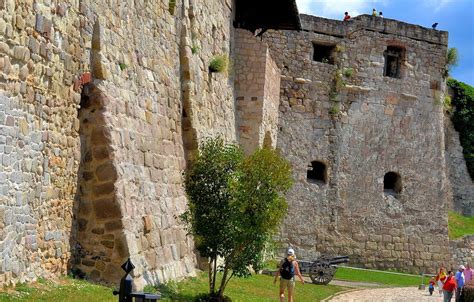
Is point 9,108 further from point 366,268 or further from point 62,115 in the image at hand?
point 366,268

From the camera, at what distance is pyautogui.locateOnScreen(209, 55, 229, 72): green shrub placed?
650 inches

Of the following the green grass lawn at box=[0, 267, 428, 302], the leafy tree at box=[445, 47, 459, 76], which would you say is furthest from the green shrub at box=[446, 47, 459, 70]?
the green grass lawn at box=[0, 267, 428, 302]

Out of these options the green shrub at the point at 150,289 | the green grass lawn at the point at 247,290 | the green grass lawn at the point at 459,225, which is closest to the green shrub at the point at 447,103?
the green grass lawn at the point at 459,225

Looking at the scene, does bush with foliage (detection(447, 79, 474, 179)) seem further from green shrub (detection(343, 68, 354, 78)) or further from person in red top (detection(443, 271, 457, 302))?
person in red top (detection(443, 271, 457, 302))

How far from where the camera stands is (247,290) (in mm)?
13352

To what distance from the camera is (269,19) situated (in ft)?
68.5

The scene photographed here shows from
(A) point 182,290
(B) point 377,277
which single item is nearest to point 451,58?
(B) point 377,277

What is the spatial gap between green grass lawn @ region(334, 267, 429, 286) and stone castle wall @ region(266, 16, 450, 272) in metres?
0.92

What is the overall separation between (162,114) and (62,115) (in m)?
3.72

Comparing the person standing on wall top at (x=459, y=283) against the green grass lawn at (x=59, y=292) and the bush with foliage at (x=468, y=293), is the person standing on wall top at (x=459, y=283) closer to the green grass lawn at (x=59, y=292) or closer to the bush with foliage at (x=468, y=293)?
the bush with foliage at (x=468, y=293)

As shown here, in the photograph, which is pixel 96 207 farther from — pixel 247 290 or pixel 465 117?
pixel 465 117

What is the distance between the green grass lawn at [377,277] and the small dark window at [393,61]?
723 cm

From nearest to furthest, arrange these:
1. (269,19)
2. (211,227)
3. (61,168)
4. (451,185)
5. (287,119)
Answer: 1. (61,168)
2. (211,227)
3. (269,19)
4. (287,119)
5. (451,185)

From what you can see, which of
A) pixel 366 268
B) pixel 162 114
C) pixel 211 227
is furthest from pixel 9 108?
pixel 366 268
